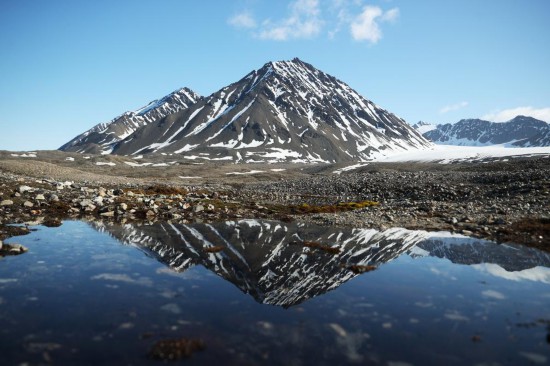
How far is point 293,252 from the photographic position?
18047mm

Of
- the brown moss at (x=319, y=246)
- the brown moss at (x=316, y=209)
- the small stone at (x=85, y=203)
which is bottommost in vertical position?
the brown moss at (x=316, y=209)

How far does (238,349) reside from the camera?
8117mm

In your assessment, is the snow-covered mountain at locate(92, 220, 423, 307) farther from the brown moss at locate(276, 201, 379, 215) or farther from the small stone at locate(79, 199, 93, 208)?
the brown moss at locate(276, 201, 379, 215)

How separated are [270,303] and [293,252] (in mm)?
6938

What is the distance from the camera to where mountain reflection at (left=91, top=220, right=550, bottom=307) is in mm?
13523

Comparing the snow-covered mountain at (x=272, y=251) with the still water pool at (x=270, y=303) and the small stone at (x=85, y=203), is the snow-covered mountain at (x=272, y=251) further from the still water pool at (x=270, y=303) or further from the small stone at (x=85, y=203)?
the small stone at (x=85, y=203)

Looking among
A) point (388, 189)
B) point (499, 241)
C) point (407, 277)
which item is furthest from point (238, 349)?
point (388, 189)

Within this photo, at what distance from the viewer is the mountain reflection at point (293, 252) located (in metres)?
13.5

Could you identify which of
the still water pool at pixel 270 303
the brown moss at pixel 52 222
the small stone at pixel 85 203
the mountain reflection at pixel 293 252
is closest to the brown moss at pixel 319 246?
the mountain reflection at pixel 293 252

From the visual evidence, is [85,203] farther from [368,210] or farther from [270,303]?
[368,210]

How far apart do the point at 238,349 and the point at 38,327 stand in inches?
211

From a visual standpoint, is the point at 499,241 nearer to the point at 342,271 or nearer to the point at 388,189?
the point at 342,271

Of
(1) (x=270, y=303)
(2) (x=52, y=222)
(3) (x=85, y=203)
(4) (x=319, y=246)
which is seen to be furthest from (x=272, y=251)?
(3) (x=85, y=203)

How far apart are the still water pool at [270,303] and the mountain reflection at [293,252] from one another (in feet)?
0.36
